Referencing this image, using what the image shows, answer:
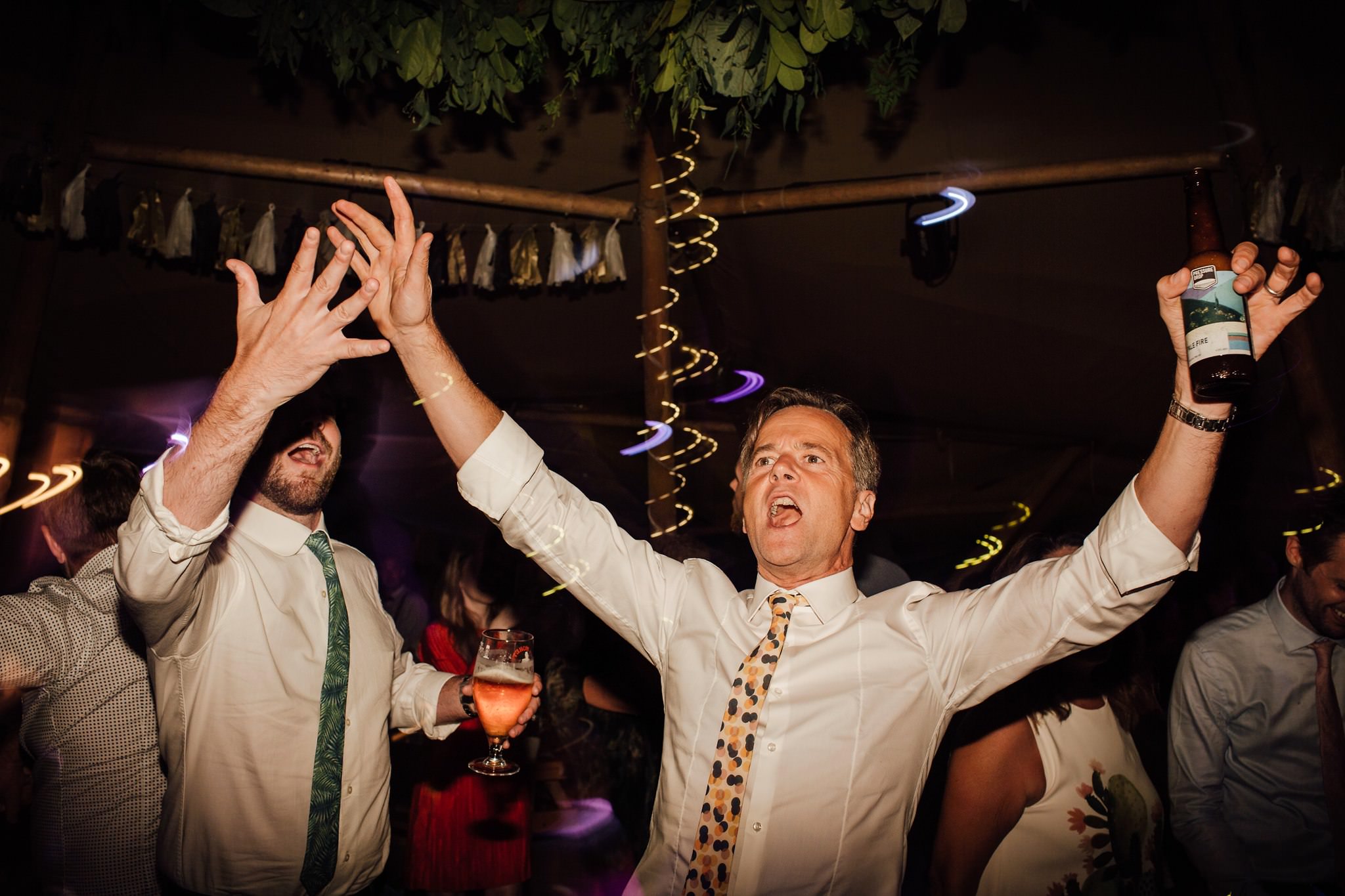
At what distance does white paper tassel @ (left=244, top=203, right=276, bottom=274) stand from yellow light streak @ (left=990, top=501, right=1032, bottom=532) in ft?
22.6

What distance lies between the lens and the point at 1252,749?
2.93 meters

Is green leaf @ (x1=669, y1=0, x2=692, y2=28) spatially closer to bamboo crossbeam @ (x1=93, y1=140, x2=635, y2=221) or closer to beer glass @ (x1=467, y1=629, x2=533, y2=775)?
beer glass @ (x1=467, y1=629, x2=533, y2=775)

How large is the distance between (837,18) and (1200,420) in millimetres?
1195

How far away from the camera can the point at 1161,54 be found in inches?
173

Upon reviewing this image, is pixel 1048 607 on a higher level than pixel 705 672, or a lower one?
higher

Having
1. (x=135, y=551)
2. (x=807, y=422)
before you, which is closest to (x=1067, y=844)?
(x=807, y=422)

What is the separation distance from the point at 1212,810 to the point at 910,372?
505 centimetres

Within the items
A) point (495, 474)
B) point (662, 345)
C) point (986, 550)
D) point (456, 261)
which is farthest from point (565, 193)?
point (986, 550)

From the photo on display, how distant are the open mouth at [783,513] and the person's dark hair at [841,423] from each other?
182 millimetres

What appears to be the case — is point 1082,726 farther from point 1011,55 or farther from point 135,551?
point 1011,55

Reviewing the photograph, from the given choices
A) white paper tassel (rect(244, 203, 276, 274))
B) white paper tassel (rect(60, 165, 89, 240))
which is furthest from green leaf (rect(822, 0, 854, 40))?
white paper tassel (rect(60, 165, 89, 240))

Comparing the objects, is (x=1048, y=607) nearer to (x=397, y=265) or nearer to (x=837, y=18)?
(x=837, y=18)

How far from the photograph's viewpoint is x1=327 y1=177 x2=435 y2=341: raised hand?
5.97 ft

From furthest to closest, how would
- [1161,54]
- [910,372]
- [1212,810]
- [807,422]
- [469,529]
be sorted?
[469,529] → [910,372] → [1161,54] → [1212,810] → [807,422]
